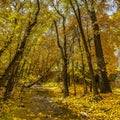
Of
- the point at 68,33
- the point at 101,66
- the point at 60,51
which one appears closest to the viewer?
the point at 101,66

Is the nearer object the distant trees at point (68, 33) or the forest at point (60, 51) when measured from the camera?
the forest at point (60, 51)

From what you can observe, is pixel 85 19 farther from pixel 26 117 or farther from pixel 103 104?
pixel 26 117

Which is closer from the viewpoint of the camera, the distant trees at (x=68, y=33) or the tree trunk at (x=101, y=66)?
the distant trees at (x=68, y=33)

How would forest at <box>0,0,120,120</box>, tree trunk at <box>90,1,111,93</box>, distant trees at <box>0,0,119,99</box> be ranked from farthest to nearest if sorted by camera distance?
tree trunk at <box>90,1,111,93</box>, distant trees at <box>0,0,119,99</box>, forest at <box>0,0,120,120</box>

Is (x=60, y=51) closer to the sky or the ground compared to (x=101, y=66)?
closer to the sky

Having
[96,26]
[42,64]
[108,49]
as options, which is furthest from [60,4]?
[42,64]

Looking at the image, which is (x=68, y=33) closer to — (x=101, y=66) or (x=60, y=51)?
(x=60, y=51)

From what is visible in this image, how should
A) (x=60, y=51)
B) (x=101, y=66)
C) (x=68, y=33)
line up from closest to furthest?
(x=101, y=66), (x=60, y=51), (x=68, y=33)

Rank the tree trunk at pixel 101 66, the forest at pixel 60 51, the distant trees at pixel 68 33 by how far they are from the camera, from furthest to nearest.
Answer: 1. the tree trunk at pixel 101 66
2. the distant trees at pixel 68 33
3. the forest at pixel 60 51

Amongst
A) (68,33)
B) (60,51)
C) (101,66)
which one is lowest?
(101,66)

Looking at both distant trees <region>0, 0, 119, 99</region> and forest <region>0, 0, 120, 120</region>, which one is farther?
distant trees <region>0, 0, 119, 99</region>

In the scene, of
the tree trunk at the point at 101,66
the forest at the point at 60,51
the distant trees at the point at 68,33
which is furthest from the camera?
the tree trunk at the point at 101,66

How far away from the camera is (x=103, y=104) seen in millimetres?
18594

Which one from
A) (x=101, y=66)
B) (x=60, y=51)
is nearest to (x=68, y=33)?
(x=60, y=51)
